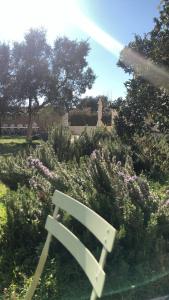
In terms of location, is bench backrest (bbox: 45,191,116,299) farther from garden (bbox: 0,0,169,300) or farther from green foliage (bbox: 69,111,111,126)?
green foliage (bbox: 69,111,111,126)

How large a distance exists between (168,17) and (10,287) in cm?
571

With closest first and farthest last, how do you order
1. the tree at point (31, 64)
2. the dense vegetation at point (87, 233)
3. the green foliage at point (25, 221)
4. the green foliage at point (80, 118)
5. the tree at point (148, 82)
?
the dense vegetation at point (87, 233) < the green foliage at point (25, 221) < the tree at point (148, 82) < the tree at point (31, 64) < the green foliage at point (80, 118)

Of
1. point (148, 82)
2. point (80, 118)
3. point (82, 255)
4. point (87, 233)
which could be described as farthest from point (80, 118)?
point (82, 255)

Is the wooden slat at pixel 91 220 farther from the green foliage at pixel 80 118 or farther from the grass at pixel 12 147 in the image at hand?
the green foliage at pixel 80 118

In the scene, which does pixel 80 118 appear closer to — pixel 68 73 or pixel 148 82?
pixel 68 73

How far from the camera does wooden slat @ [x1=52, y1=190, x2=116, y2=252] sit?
6.67 feet

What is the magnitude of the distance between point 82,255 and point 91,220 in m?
0.18

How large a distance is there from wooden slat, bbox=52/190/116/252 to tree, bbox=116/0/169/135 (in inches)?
215

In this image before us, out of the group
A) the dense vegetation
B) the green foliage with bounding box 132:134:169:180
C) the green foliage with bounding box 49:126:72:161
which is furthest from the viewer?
the green foliage with bounding box 49:126:72:161

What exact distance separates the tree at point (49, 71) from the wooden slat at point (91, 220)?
94.9 ft

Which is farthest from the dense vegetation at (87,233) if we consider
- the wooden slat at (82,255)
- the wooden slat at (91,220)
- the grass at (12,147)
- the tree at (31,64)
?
the tree at (31,64)

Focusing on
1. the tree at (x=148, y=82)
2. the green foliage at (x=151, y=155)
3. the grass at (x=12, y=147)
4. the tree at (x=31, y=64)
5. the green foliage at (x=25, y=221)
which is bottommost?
the grass at (x=12, y=147)

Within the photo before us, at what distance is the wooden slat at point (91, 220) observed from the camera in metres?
2.03

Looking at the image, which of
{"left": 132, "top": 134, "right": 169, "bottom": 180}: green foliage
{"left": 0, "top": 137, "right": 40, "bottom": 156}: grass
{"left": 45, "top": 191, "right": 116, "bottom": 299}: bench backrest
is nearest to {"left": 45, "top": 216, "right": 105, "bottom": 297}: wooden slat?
{"left": 45, "top": 191, "right": 116, "bottom": 299}: bench backrest
